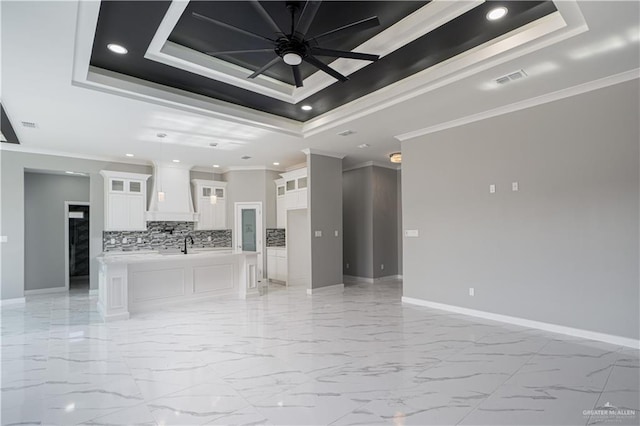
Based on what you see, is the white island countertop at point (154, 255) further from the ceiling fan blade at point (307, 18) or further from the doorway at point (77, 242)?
the ceiling fan blade at point (307, 18)

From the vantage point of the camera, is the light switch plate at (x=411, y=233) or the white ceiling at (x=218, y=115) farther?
the light switch plate at (x=411, y=233)

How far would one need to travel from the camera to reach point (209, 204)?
335 inches

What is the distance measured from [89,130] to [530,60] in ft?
19.6

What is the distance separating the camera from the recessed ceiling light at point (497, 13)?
2.85m

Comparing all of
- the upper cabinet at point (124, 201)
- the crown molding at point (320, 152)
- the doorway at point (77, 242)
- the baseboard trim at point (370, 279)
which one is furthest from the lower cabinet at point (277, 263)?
the doorway at point (77, 242)

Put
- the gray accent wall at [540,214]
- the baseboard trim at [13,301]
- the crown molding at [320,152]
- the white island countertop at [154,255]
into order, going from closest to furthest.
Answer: the gray accent wall at [540,214]
the white island countertop at [154,255]
the baseboard trim at [13,301]
the crown molding at [320,152]

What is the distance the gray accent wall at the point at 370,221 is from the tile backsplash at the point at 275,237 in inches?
65.8

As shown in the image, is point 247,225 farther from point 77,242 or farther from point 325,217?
point 77,242

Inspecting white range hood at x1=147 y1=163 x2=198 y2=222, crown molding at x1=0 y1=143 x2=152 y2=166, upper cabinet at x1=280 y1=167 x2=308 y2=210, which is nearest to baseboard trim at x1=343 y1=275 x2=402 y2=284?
upper cabinet at x1=280 y1=167 x2=308 y2=210

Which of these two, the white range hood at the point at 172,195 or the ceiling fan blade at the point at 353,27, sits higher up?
the ceiling fan blade at the point at 353,27

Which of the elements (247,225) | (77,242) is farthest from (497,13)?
→ (77,242)

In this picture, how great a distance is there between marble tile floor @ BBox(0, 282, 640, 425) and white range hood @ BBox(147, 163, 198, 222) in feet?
10.2

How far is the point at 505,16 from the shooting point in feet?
9.68

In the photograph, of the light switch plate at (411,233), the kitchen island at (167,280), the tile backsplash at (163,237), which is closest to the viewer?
the kitchen island at (167,280)
